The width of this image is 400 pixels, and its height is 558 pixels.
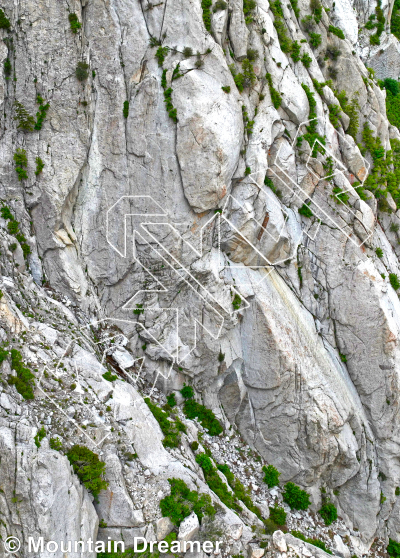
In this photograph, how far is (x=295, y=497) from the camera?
20891 millimetres

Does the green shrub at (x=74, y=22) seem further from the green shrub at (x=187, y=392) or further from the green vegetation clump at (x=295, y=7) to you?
the green shrub at (x=187, y=392)

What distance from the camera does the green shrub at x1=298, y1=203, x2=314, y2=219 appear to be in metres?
22.8

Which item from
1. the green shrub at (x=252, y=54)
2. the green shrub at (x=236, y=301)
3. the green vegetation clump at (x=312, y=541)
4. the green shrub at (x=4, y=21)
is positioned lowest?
the green vegetation clump at (x=312, y=541)

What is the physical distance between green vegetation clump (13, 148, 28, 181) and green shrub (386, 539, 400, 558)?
28.7 m

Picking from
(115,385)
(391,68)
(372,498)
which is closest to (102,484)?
(115,385)

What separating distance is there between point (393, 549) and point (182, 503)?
618 inches

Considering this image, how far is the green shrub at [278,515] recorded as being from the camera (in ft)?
63.4

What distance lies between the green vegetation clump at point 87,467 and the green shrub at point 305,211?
16504 millimetres

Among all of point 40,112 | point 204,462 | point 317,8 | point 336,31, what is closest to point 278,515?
point 204,462

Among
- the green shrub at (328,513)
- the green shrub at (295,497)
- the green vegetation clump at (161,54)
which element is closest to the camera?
the green vegetation clump at (161,54)

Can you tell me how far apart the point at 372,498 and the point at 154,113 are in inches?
956

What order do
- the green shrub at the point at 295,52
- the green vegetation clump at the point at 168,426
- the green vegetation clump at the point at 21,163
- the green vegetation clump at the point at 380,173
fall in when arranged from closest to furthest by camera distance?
1. the green vegetation clump at the point at 168,426
2. the green vegetation clump at the point at 21,163
3. the green shrub at the point at 295,52
4. the green vegetation clump at the point at 380,173

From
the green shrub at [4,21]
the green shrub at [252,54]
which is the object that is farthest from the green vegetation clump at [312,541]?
the green shrub at [4,21]

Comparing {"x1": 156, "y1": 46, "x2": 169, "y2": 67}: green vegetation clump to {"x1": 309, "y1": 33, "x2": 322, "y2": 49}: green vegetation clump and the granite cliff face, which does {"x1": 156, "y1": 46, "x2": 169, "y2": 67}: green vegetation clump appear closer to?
the granite cliff face
